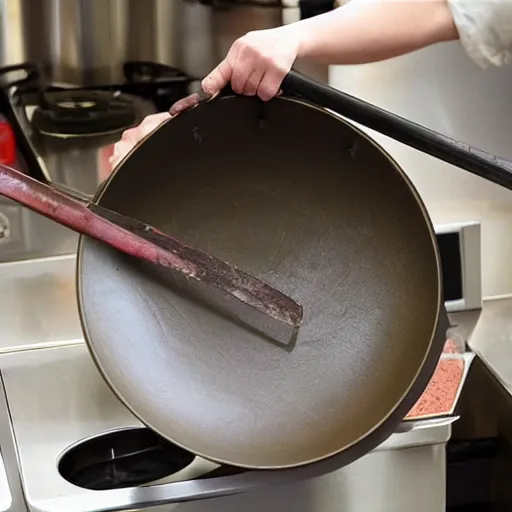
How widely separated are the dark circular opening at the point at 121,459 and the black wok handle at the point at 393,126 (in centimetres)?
38

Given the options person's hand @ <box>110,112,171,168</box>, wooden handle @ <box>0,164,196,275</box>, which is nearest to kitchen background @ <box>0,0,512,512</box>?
person's hand @ <box>110,112,171,168</box>

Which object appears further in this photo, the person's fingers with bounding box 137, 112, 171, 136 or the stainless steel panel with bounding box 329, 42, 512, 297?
the stainless steel panel with bounding box 329, 42, 512, 297

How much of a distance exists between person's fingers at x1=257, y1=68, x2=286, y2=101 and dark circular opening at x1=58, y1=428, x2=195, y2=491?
0.36 metres

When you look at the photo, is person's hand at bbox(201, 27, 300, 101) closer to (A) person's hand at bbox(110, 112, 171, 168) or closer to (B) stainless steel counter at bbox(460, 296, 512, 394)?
(A) person's hand at bbox(110, 112, 171, 168)

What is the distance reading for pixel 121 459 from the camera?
0.94 m

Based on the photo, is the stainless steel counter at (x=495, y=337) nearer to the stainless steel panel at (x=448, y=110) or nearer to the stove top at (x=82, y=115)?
the stainless steel panel at (x=448, y=110)

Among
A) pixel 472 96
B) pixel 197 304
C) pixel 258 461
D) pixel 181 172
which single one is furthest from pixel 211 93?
pixel 472 96

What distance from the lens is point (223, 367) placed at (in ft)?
2.81

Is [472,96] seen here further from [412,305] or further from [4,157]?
[4,157]

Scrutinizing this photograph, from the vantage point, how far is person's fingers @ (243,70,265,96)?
0.80 metres

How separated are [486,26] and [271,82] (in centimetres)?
29

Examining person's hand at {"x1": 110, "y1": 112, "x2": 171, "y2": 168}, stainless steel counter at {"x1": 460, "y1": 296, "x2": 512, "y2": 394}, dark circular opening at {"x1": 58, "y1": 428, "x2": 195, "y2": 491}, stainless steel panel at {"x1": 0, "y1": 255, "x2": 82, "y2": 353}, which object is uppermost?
person's hand at {"x1": 110, "y1": 112, "x2": 171, "y2": 168}

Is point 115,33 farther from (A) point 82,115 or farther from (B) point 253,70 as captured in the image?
(B) point 253,70

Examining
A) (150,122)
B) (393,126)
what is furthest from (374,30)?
(150,122)
